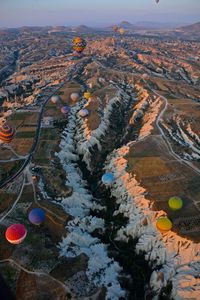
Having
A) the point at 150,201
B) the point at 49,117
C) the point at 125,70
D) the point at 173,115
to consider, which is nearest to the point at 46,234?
the point at 150,201

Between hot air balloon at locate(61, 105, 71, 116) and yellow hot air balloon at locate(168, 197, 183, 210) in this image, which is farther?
hot air balloon at locate(61, 105, 71, 116)

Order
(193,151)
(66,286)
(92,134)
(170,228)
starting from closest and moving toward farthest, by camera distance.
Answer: (66,286) → (170,228) → (193,151) → (92,134)

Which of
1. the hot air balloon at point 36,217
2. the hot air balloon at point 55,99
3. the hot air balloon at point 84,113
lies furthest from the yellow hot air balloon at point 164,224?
the hot air balloon at point 55,99

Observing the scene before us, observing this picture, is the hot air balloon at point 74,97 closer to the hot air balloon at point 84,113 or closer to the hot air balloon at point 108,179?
the hot air balloon at point 84,113

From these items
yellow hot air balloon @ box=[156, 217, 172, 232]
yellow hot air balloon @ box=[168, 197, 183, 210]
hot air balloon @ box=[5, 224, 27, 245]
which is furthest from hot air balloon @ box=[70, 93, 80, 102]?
hot air balloon @ box=[5, 224, 27, 245]

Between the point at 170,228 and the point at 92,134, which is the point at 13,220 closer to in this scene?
the point at 170,228

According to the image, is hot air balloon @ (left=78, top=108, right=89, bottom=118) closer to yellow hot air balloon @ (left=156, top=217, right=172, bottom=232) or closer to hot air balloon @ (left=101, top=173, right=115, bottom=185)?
hot air balloon @ (left=101, top=173, right=115, bottom=185)

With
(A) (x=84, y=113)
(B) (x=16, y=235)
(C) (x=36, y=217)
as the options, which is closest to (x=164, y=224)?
(C) (x=36, y=217)
